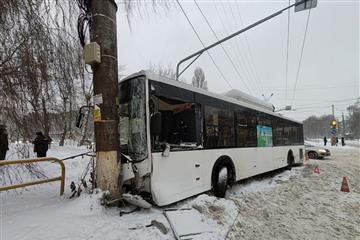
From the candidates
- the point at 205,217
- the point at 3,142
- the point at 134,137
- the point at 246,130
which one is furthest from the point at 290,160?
the point at 3,142

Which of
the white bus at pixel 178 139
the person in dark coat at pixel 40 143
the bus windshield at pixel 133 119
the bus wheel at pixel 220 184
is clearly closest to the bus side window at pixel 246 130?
the white bus at pixel 178 139

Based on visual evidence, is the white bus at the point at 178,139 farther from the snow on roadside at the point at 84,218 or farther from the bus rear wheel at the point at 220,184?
the snow on roadside at the point at 84,218

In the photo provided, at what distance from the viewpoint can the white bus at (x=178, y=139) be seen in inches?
189

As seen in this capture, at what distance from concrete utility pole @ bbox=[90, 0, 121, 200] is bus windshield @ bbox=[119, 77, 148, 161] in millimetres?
289

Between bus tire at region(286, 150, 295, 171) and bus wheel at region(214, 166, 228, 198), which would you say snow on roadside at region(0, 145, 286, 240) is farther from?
bus tire at region(286, 150, 295, 171)

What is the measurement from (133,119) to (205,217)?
94.3 inches

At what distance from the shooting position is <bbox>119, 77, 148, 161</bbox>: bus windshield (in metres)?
4.85

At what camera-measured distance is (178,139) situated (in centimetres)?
576

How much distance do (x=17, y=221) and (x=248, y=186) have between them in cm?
680

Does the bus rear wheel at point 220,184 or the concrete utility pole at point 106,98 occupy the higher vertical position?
the concrete utility pole at point 106,98

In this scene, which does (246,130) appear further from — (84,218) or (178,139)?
(84,218)

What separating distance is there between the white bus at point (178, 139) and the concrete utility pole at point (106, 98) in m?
0.32

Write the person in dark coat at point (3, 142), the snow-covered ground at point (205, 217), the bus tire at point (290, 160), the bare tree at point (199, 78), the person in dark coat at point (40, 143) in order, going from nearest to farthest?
1. the snow-covered ground at point (205, 217)
2. the person in dark coat at point (3, 142)
3. the person in dark coat at point (40, 143)
4. the bus tire at point (290, 160)
5. the bare tree at point (199, 78)

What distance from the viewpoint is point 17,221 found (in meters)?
3.98
